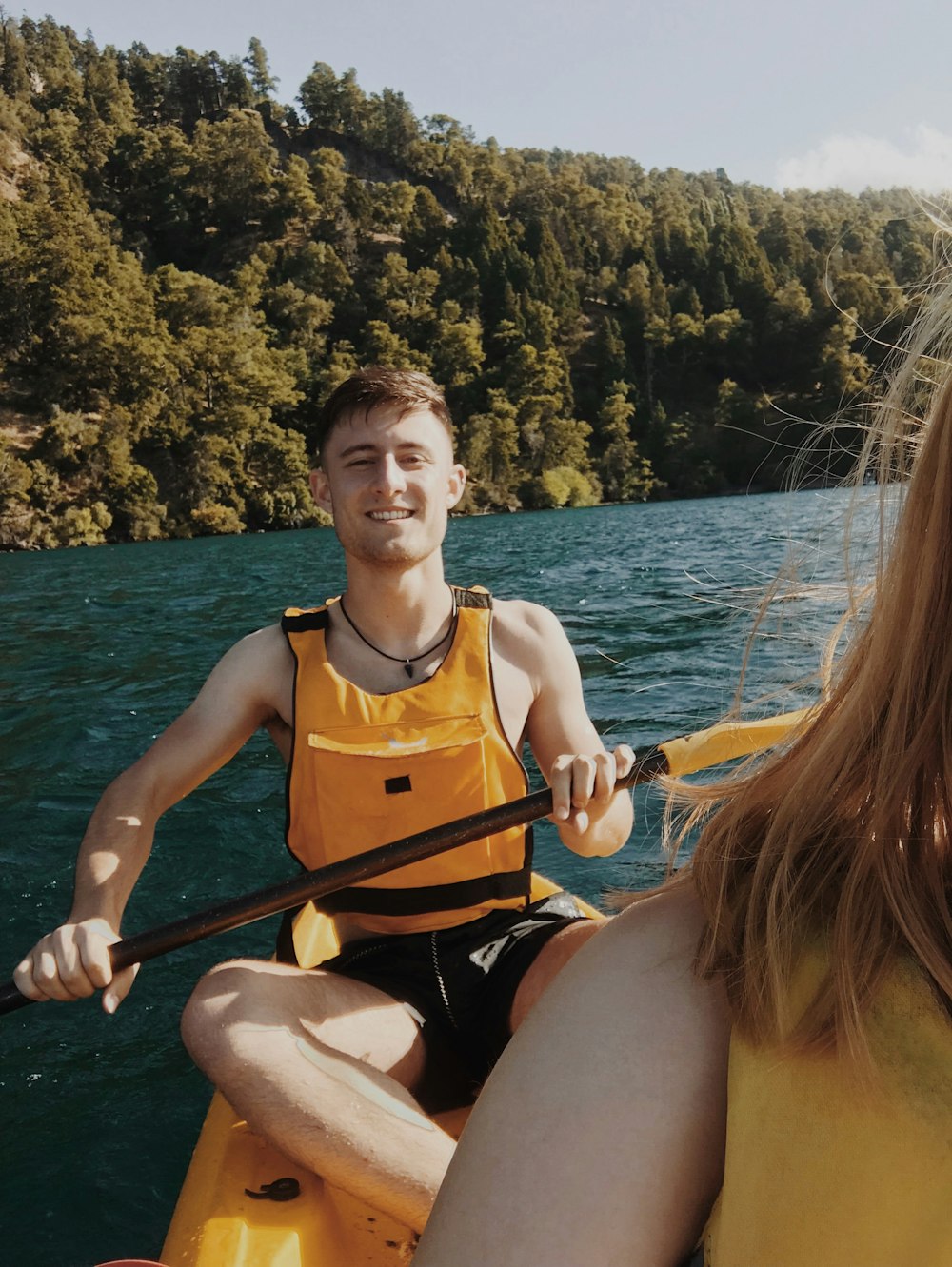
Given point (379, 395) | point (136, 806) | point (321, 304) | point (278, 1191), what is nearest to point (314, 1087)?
point (278, 1191)

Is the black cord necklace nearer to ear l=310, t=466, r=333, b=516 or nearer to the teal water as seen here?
ear l=310, t=466, r=333, b=516

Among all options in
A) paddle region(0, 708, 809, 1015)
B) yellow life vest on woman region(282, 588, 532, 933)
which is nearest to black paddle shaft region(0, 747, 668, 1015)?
paddle region(0, 708, 809, 1015)

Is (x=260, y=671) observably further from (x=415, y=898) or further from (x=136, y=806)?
(x=415, y=898)

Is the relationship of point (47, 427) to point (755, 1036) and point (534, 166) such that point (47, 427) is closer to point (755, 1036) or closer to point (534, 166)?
point (755, 1036)

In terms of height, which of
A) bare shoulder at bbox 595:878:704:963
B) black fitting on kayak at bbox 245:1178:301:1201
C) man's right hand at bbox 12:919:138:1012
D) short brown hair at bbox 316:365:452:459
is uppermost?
short brown hair at bbox 316:365:452:459

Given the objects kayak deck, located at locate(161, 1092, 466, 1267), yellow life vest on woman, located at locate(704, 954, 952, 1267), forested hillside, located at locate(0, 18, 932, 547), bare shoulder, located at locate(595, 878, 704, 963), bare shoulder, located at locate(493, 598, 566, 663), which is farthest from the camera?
forested hillside, located at locate(0, 18, 932, 547)

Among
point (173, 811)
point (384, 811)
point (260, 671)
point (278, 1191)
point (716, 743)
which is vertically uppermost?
Result: point (260, 671)

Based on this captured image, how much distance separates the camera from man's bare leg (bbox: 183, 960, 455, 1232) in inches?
73.3

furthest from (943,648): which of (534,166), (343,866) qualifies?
(534,166)

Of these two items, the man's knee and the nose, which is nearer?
the man's knee

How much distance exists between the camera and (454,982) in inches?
92.2

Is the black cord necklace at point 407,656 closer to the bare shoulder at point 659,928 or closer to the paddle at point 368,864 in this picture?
the paddle at point 368,864

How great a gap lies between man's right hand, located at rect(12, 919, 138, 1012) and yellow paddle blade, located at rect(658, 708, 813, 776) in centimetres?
116

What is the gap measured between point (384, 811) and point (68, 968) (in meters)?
0.74
